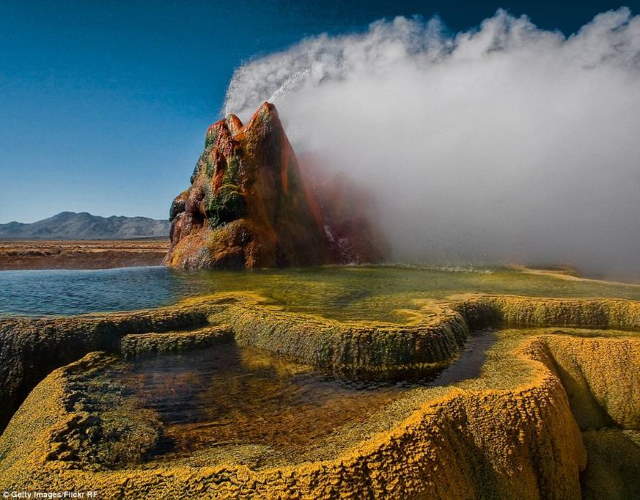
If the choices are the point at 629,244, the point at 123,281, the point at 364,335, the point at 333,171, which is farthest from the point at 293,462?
the point at 629,244

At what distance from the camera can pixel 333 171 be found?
55.3 meters

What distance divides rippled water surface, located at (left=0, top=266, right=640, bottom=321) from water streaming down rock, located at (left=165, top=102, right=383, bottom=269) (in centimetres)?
526

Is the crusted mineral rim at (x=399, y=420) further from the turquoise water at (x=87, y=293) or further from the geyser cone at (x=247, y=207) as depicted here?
the geyser cone at (x=247, y=207)

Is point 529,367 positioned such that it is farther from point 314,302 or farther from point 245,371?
point 314,302

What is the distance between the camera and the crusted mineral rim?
22.7 ft

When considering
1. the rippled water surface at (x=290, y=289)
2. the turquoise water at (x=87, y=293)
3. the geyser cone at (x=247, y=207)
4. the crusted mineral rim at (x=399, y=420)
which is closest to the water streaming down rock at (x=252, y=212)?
the geyser cone at (x=247, y=207)

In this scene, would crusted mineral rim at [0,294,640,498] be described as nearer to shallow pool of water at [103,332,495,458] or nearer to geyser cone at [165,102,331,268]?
shallow pool of water at [103,332,495,458]

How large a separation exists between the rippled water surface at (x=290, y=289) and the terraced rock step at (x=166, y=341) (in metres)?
4.29

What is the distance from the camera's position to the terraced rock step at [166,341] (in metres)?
15.0

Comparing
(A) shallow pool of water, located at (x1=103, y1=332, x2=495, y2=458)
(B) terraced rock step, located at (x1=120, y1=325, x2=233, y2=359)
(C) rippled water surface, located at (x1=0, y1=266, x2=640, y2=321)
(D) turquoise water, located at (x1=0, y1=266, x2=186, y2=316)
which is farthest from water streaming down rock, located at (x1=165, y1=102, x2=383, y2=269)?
(A) shallow pool of water, located at (x1=103, y1=332, x2=495, y2=458)

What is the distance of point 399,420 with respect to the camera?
9.35 metres

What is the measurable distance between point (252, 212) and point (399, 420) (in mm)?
32302

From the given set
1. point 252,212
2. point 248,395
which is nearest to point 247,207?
point 252,212

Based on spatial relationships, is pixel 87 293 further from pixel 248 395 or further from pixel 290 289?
pixel 248 395
